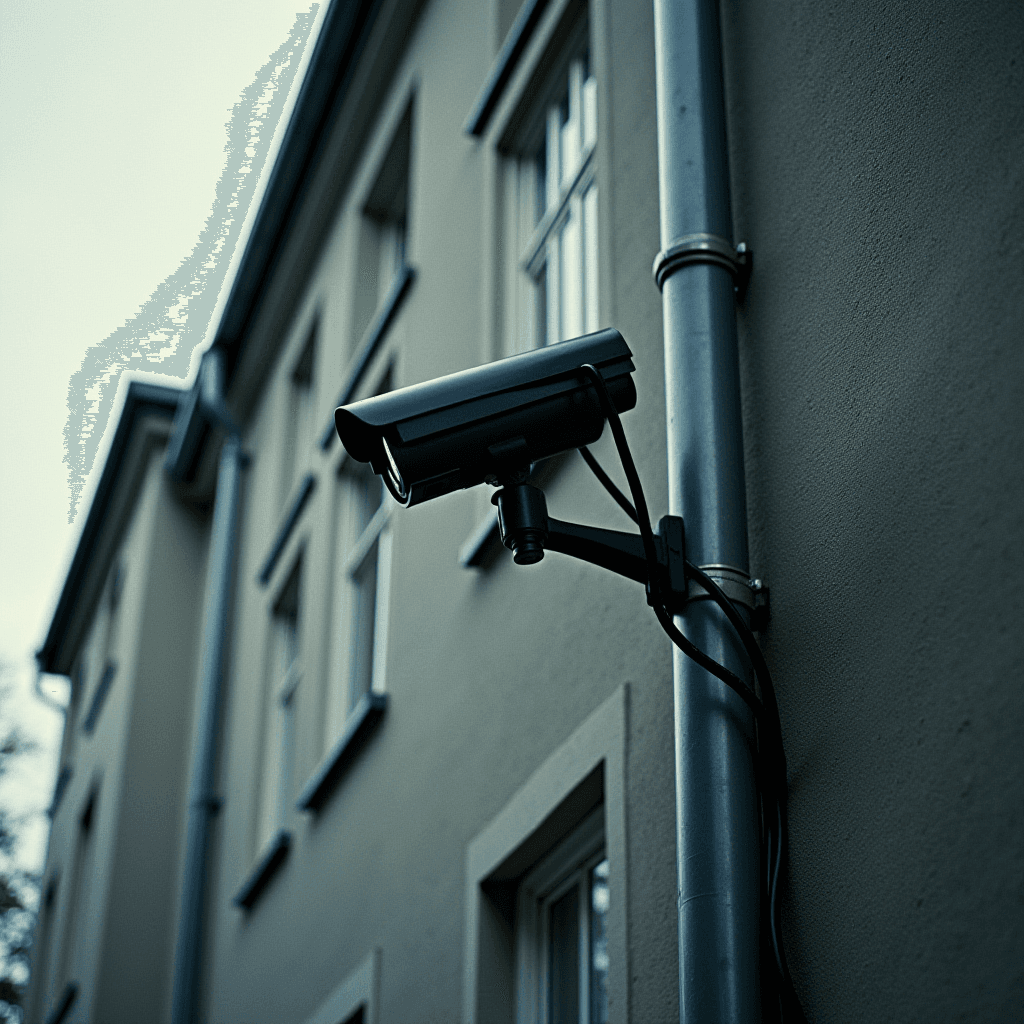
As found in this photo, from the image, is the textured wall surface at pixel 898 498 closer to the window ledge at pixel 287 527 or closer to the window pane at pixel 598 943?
the window pane at pixel 598 943

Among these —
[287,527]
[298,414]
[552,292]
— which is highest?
[298,414]

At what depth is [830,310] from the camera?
142 inches

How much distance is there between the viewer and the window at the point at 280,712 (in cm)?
961

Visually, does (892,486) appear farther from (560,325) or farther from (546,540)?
(560,325)

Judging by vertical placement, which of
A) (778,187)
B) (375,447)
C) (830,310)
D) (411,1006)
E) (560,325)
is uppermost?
(560,325)

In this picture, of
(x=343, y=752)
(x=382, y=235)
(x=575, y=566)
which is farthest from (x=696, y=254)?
(x=382, y=235)

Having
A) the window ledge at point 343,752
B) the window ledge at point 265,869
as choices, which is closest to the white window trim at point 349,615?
the window ledge at point 343,752

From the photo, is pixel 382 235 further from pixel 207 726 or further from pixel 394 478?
pixel 394 478

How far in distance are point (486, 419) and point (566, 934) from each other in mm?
2441

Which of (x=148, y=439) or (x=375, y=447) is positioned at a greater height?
(x=148, y=439)

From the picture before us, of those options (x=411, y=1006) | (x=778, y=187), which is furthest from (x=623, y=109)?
(x=411, y=1006)

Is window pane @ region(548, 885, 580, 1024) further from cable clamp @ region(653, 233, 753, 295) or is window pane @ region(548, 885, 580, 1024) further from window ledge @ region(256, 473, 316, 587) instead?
window ledge @ region(256, 473, 316, 587)

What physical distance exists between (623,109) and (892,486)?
264cm

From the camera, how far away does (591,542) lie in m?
3.47
